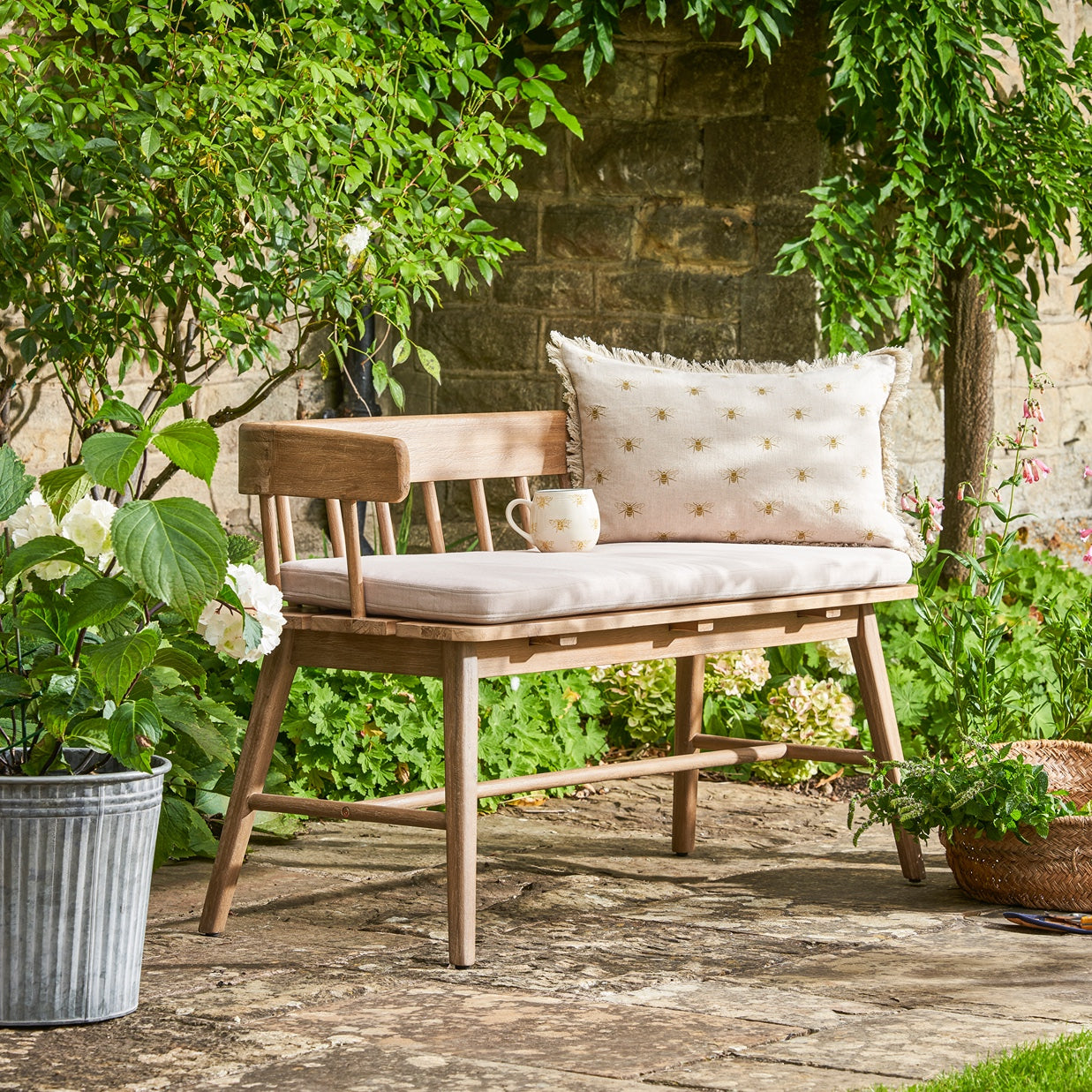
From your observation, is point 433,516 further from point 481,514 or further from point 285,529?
point 285,529

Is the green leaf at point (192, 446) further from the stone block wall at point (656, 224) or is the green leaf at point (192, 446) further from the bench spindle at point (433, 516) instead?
the stone block wall at point (656, 224)

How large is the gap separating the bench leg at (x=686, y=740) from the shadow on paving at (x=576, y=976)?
0.18 feet

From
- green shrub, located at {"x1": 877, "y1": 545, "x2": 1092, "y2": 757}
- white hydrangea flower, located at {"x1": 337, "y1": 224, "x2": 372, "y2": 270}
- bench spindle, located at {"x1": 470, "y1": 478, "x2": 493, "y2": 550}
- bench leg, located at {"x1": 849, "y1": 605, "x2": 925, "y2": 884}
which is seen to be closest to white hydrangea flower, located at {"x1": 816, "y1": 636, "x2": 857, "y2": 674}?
green shrub, located at {"x1": 877, "y1": 545, "x2": 1092, "y2": 757}

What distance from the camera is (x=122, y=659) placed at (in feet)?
7.23

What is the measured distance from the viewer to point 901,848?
3.31 metres

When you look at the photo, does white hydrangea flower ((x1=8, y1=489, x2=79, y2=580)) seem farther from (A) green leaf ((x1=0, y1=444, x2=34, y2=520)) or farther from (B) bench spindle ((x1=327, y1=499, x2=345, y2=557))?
(B) bench spindle ((x1=327, y1=499, x2=345, y2=557))

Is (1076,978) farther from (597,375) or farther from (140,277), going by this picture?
(140,277)

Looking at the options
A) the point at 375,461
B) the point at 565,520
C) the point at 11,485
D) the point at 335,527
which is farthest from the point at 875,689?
the point at 11,485

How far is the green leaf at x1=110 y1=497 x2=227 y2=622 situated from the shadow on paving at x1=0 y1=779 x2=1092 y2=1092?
2.00 feet

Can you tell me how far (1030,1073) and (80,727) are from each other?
1283mm

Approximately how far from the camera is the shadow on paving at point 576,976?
7.18ft

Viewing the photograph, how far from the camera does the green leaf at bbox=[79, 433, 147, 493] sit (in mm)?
2119

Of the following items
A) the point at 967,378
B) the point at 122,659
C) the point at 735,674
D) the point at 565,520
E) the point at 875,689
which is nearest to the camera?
the point at 122,659

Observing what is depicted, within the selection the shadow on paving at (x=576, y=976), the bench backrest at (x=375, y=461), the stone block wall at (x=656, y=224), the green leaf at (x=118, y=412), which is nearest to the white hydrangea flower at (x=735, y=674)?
the shadow on paving at (x=576, y=976)
